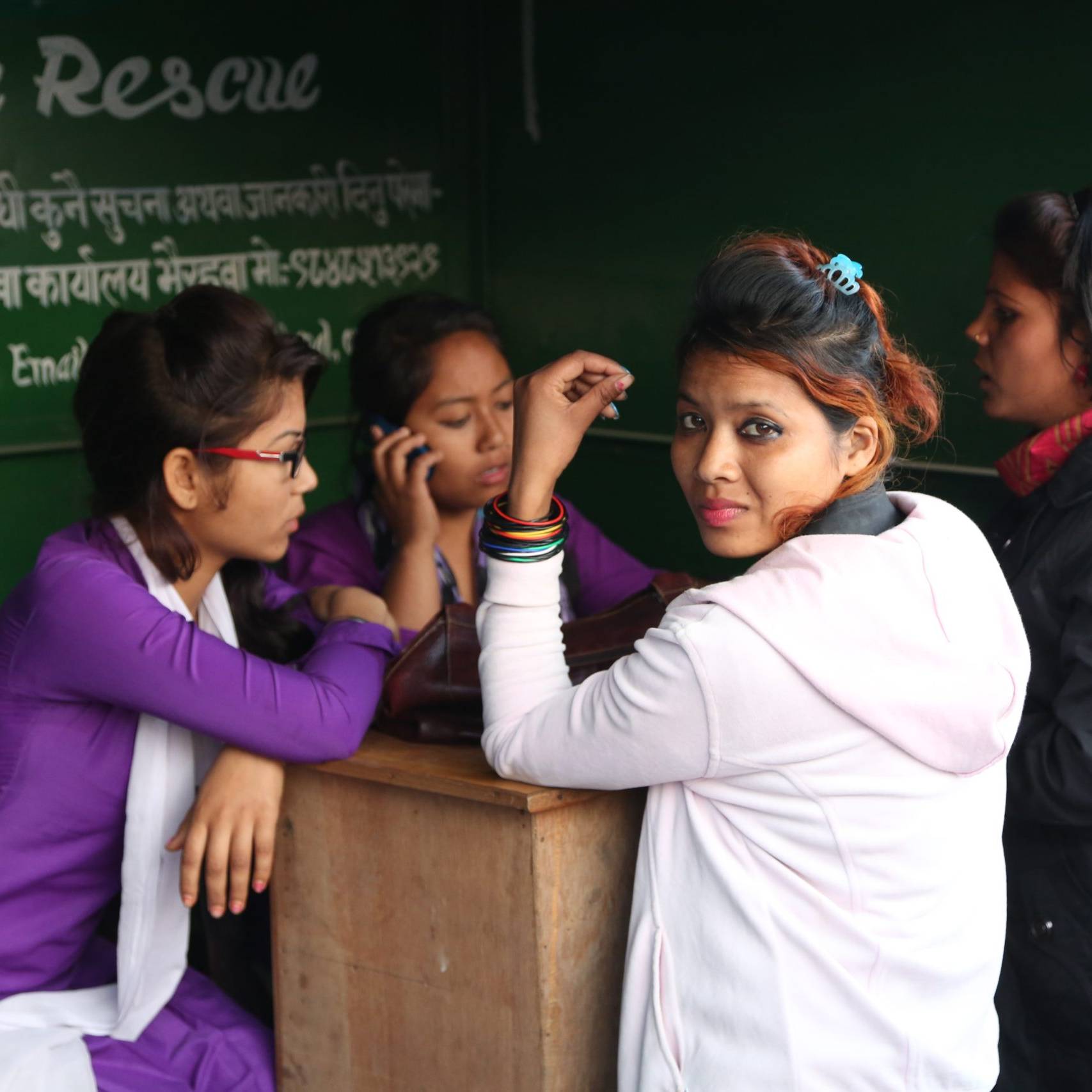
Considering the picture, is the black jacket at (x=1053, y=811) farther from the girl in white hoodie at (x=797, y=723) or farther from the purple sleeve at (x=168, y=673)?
the purple sleeve at (x=168, y=673)

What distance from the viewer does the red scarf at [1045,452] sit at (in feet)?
7.39

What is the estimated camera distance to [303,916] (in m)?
2.02

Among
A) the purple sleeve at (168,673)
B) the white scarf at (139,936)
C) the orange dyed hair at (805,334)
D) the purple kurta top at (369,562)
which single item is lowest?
the white scarf at (139,936)

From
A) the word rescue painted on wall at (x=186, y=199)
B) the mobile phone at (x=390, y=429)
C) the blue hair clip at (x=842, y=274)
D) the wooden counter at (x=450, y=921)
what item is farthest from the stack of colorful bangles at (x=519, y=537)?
the word rescue painted on wall at (x=186, y=199)

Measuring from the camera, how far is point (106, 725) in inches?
80.4

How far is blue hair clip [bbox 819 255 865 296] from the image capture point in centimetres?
166

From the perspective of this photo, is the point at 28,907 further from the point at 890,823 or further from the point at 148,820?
the point at 890,823

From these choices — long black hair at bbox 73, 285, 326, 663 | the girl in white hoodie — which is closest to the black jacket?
the girl in white hoodie

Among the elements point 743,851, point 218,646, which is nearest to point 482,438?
point 218,646

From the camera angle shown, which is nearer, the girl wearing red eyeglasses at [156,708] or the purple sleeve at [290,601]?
the girl wearing red eyeglasses at [156,708]

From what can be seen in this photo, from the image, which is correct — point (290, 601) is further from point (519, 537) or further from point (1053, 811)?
point (1053, 811)

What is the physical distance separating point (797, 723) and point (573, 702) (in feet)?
0.92

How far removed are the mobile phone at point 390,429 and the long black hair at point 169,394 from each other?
0.66 m

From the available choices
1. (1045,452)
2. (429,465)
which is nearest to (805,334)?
(1045,452)
